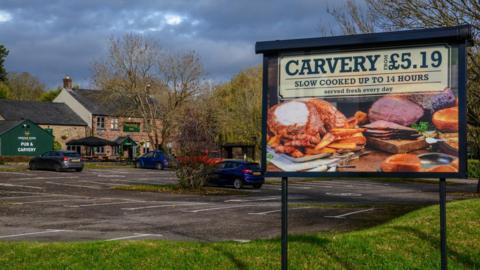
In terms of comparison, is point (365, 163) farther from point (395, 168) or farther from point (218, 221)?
point (218, 221)

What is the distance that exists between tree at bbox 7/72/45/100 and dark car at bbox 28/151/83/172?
5820 centimetres

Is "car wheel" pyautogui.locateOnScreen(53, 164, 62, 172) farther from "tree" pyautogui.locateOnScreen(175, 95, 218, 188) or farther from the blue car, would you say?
"tree" pyautogui.locateOnScreen(175, 95, 218, 188)

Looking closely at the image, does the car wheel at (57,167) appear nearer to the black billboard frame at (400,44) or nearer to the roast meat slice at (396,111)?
the black billboard frame at (400,44)

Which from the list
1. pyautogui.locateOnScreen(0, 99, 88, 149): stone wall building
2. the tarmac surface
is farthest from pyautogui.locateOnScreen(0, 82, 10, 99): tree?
the tarmac surface

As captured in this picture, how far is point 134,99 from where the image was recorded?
58.2m

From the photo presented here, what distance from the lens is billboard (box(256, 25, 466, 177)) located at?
6285 mm

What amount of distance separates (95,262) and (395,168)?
408cm

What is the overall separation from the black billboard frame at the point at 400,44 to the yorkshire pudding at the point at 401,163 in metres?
0.05

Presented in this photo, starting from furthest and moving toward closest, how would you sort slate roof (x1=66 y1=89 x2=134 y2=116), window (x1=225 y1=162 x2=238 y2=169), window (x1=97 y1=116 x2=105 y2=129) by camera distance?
window (x1=97 y1=116 x2=105 y2=129) < slate roof (x1=66 y1=89 x2=134 y2=116) < window (x1=225 y1=162 x2=238 y2=169)

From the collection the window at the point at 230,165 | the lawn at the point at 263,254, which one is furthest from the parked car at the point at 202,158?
the lawn at the point at 263,254

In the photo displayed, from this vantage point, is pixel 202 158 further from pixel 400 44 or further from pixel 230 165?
pixel 400 44

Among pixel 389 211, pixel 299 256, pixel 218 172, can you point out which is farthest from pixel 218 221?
pixel 218 172

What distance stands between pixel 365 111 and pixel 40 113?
224 feet

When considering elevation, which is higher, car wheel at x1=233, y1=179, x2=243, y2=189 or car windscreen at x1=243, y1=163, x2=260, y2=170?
car windscreen at x1=243, y1=163, x2=260, y2=170
